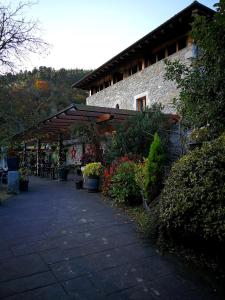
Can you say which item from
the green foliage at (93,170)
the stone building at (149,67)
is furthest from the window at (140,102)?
the green foliage at (93,170)

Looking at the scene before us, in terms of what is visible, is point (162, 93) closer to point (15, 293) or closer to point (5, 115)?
point (5, 115)

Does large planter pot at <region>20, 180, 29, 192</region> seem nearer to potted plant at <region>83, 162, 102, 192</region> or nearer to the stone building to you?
potted plant at <region>83, 162, 102, 192</region>

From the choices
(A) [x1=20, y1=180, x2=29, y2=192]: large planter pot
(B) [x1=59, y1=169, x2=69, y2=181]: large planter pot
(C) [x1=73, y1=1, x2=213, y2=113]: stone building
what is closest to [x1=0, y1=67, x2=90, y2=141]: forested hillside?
(A) [x1=20, y1=180, x2=29, y2=192]: large planter pot

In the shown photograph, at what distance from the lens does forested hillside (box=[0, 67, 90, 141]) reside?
11.9 m

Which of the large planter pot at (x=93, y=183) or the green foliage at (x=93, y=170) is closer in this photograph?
the green foliage at (x=93, y=170)

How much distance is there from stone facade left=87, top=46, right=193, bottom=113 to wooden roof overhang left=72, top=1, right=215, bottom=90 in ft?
3.02

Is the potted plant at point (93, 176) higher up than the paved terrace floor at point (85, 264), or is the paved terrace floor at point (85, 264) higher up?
the potted plant at point (93, 176)

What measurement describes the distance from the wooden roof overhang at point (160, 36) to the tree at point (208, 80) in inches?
178

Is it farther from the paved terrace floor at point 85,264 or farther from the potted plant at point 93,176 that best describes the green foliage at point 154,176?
the potted plant at point 93,176

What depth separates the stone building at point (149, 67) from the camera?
10648 mm

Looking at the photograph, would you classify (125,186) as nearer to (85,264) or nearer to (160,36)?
(85,264)

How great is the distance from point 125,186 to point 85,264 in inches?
133

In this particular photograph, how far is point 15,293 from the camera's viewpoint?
2477 millimetres

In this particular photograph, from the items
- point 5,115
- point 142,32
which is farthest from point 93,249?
point 142,32
